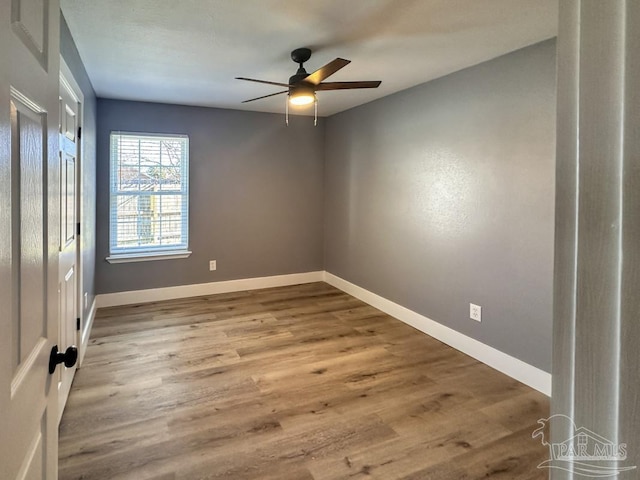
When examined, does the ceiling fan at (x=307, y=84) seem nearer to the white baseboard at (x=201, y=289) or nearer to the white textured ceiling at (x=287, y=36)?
the white textured ceiling at (x=287, y=36)

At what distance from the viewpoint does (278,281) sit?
5242mm

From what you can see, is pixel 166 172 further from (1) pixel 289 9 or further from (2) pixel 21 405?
(2) pixel 21 405

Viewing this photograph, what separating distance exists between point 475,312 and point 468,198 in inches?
37.5

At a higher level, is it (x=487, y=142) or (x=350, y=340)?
(x=487, y=142)

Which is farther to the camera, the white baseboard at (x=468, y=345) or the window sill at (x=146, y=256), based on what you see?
the window sill at (x=146, y=256)

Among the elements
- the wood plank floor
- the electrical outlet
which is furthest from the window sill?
the electrical outlet

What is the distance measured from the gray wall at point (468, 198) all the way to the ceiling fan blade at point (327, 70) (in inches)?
53.1

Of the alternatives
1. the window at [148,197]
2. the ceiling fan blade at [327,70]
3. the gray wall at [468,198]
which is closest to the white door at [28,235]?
the ceiling fan blade at [327,70]

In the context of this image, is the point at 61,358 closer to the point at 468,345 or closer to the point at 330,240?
the point at 468,345

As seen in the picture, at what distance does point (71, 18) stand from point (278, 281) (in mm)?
3646

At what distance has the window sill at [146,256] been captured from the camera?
431cm

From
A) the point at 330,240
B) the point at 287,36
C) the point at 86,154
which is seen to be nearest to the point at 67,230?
the point at 86,154

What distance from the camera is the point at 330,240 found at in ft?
17.5

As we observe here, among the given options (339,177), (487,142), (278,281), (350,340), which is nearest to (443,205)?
(487,142)
